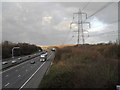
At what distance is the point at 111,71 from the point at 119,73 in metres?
1.24

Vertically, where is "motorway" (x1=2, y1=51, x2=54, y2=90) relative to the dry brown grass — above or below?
below

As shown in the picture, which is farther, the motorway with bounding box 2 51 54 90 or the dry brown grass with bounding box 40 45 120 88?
the motorway with bounding box 2 51 54 90

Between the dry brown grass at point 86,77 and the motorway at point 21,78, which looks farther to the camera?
the motorway at point 21,78

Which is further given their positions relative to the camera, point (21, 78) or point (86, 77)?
point (21, 78)

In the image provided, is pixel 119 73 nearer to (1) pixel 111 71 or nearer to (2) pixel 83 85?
(1) pixel 111 71

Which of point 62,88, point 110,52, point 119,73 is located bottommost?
point 62,88

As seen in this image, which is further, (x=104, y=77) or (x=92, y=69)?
(x=92, y=69)

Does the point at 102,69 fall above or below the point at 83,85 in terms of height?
above

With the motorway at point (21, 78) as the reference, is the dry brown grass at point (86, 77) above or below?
above

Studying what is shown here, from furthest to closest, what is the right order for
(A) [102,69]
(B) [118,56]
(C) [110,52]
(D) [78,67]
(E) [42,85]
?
(C) [110,52]
(B) [118,56]
(D) [78,67]
(A) [102,69]
(E) [42,85]

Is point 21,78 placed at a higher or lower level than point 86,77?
lower

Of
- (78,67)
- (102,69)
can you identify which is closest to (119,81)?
(102,69)

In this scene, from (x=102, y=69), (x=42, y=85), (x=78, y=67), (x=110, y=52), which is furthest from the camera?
(x=110, y=52)

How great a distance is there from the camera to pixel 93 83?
22422mm
